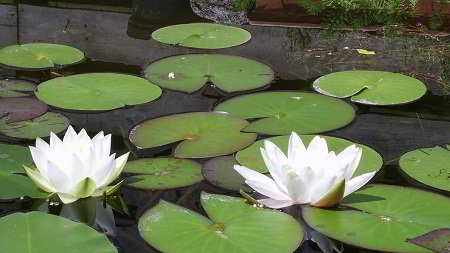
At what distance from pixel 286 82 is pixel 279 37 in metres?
0.57

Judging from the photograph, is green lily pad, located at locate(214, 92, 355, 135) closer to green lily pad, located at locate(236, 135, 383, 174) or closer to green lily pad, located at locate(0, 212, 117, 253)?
green lily pad, located at locate(236, 135, 383, 174)

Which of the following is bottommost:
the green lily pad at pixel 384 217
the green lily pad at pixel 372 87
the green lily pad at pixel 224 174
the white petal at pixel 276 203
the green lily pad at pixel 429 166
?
the green lily pad at pixel 224 174

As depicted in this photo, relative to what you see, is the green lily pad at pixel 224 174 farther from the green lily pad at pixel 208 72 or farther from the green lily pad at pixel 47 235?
the green lily pad at pixel 208 72

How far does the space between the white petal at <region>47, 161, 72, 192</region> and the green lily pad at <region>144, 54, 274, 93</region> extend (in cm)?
75

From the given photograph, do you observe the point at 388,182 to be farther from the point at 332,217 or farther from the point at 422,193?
the point at 332,217

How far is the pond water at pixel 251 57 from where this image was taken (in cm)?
146

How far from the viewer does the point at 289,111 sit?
1.87 meters

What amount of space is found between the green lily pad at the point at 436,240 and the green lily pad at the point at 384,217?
0.05ft

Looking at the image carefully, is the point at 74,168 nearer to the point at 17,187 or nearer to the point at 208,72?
the point at 17,187

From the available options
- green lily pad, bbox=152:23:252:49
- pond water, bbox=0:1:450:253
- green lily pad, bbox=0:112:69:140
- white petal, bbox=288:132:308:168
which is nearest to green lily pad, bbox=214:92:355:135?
pond water, bbox=0:1:450:253

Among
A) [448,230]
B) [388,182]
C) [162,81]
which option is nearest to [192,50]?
[162,81]

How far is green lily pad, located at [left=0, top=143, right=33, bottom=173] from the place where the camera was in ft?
4.90

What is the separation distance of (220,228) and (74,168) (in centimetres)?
33

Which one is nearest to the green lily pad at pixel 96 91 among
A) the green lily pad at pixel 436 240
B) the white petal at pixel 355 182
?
the white petal at pixel 355 182
